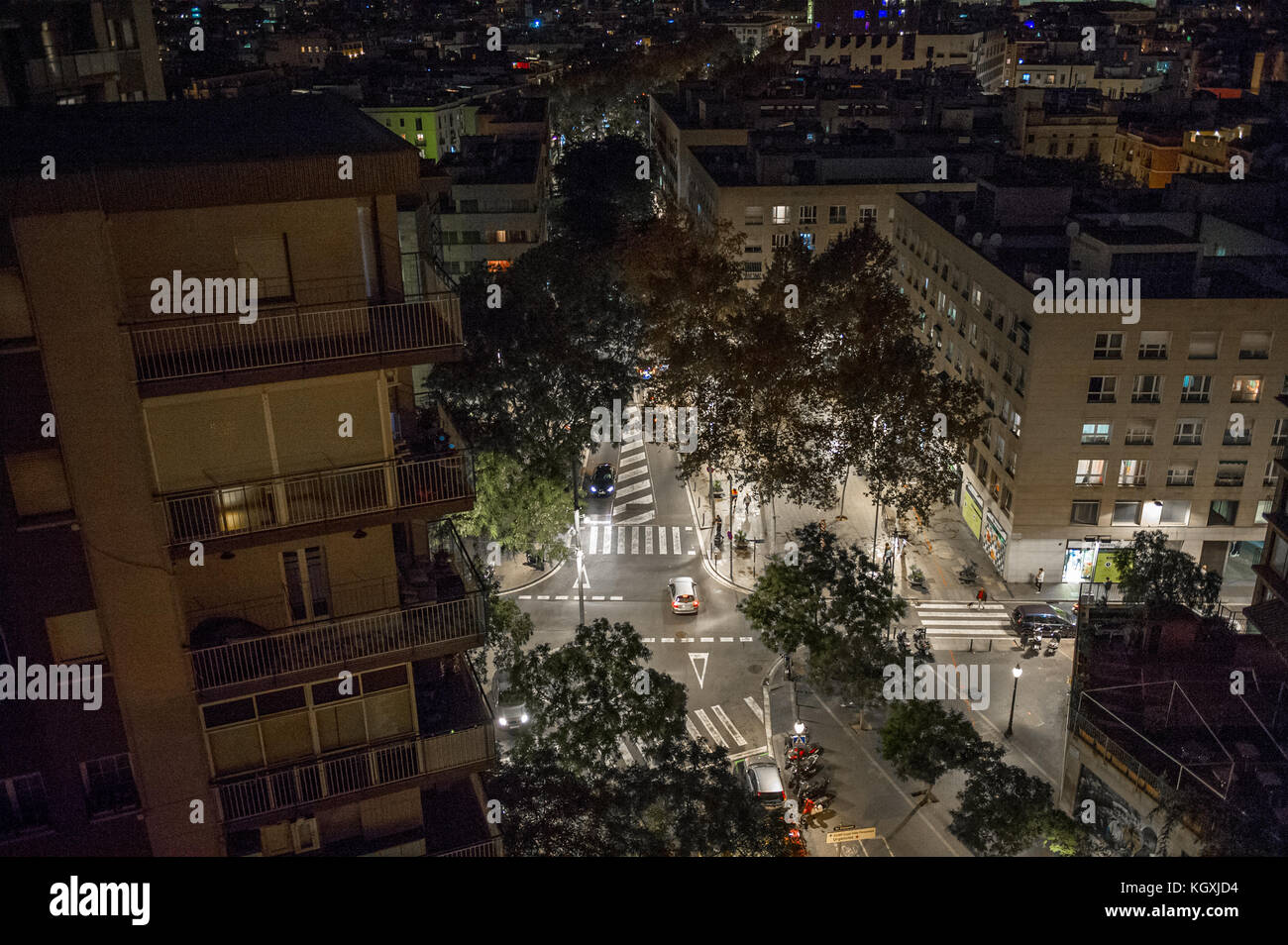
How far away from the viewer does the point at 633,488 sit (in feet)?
146

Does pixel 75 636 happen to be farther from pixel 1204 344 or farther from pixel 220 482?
pixel 1204 344

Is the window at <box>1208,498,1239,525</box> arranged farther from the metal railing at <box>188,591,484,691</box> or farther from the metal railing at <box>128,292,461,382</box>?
the metal railing at <box>128,292,461,382</box>

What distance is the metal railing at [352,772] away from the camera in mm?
11766

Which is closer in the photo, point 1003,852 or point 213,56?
point 1003,852

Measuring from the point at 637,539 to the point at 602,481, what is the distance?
4.48m

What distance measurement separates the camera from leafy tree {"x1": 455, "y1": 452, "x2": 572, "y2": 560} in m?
31.0

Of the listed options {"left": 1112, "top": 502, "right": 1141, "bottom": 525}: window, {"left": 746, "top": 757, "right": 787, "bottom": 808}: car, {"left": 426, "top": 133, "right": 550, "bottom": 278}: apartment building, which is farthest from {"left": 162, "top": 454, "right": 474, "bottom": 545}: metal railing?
{"left": 426, "top": 133, "right": 550, "bottom": 278}: apartment building

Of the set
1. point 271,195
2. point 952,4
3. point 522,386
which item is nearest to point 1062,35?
point 952,4

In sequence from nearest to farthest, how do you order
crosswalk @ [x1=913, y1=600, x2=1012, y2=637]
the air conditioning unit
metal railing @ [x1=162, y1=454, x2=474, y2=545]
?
metal railing @ [x1=162, y1=454, x2=474, y2=545] < the air conditioning unit < crosswalk @ [x1=913, y1=600, x2=1012, y2=637]

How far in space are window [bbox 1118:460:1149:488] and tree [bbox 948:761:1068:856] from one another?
17160 mm
